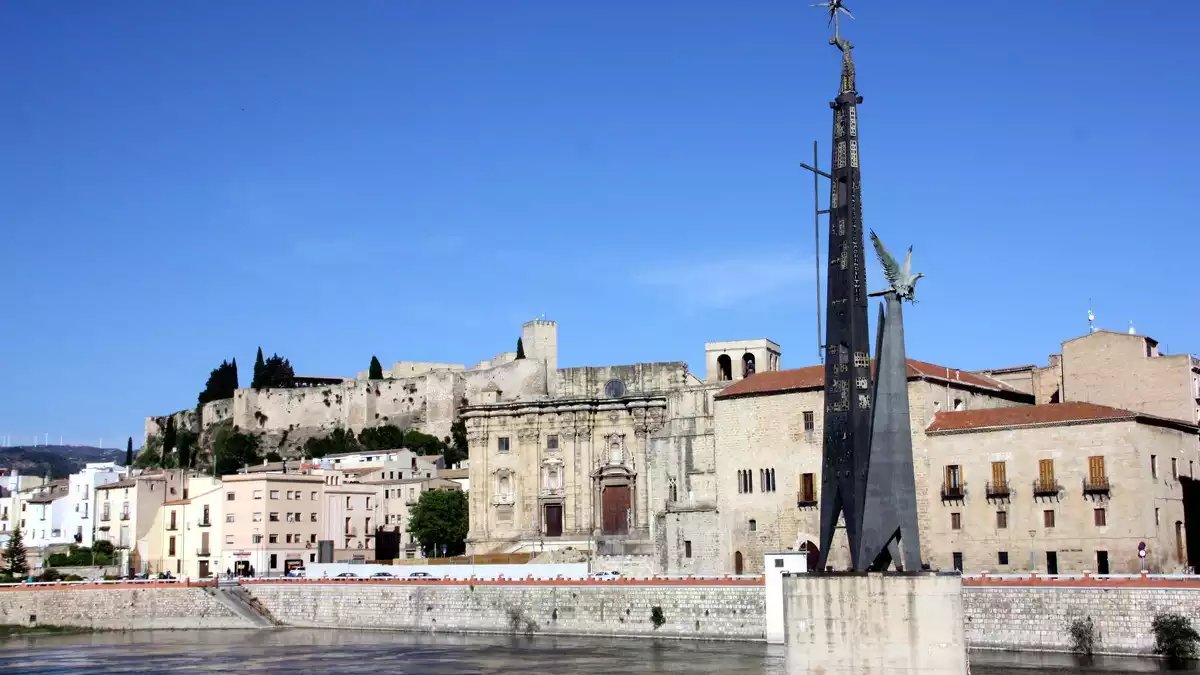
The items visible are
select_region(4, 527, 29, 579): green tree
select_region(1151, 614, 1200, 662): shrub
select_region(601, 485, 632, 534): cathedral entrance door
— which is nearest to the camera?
select_region(1151, 614, 1200, 662): shrub

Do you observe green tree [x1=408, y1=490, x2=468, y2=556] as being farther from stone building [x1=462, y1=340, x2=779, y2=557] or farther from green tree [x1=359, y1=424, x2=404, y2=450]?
green tree [x1=359, y1=424, x2=404, y2=450]

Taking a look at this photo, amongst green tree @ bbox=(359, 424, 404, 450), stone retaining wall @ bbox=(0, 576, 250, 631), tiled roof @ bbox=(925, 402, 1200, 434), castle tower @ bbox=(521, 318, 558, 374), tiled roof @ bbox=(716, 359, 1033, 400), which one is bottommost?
stone retaining wall @ bbox=(0, 576, 250, 631)

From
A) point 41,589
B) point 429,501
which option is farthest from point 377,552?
point 41,589

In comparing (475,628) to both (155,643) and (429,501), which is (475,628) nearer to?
(155,643)

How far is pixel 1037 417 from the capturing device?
157 feet

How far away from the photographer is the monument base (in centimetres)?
2314

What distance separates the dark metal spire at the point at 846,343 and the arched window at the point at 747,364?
4621 cm

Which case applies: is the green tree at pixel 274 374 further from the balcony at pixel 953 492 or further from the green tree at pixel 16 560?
the balcony at pixel 953 492

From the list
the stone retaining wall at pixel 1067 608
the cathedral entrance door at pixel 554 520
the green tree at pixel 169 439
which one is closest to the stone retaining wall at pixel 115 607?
the cathedral entrance door at pixel 554 520

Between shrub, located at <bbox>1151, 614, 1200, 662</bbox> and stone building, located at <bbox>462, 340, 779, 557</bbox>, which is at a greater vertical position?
stone building, located at <bbox>462, 340, 779, 557</bbox>

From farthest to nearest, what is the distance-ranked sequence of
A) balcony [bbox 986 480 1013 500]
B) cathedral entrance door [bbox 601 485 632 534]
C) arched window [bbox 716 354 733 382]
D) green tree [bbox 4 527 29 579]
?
green tree [bbox 4 527 29 579]
arched window [bbox 716 354 733 382]
cathedral entrance door [bbox 601 485 632 534]
balcony [bbox 986 480 1013 500]

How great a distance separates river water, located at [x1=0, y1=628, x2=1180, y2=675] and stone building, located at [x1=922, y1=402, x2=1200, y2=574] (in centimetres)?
762

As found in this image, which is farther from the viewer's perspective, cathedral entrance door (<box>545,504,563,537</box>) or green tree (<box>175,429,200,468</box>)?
green tree (<box>175,429,200,468</box>)

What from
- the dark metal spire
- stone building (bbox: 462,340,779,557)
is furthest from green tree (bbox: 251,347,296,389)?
the dark metal spire
